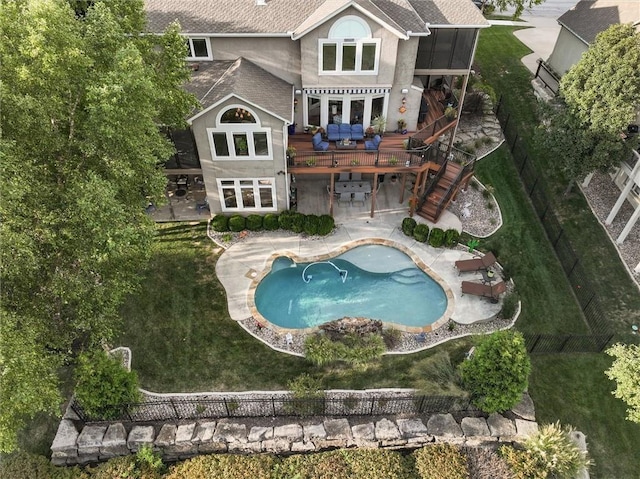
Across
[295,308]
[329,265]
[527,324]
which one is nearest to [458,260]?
[527,324]

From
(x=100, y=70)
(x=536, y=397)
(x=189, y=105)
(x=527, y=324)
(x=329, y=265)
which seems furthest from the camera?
(x=329, y=265)

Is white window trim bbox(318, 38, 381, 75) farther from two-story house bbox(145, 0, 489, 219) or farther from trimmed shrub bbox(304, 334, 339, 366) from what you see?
trimmed shrub bbox(304, 334, 339, 366)

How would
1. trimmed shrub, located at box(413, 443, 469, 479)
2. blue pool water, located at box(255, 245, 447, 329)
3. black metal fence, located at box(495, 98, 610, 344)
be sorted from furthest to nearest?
blue pool water, located at box(255, 245, 447, 329) → black metal fence, located at box(495, 98, 610, 344) → trimmed shrub, located at box(413, 443, 469, 479)

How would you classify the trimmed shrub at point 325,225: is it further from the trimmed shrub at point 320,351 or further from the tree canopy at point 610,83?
the tree canopy at point 610,83

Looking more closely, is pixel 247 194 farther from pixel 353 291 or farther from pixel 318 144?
pixel 353 291

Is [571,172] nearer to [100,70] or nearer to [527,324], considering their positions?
[527,324]

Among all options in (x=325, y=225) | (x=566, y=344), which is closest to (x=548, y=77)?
(x=325, y=225)

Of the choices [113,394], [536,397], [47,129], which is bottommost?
[536,397]

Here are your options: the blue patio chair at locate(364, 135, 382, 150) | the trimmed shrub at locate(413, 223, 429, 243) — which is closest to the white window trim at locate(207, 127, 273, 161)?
the blue patio chair at locate(364, 135, 382, 150)
